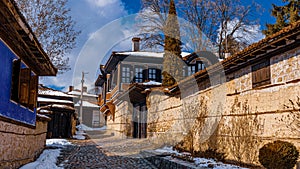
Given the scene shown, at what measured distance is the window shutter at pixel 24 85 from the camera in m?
7.16

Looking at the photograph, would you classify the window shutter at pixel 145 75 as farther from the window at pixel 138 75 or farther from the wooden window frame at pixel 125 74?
the wooden window frame at pixel 125 74

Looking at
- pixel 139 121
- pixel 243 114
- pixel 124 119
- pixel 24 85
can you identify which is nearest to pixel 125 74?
pixel 124 119

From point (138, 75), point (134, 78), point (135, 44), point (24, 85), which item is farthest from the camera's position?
point (135, 44)

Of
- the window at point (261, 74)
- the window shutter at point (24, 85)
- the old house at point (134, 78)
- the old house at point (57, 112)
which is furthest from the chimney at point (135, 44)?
the window at point (261, 74)

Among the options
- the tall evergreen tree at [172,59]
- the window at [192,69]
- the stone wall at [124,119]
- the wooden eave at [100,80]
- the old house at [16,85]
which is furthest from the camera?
the wooden eave at [100,80]

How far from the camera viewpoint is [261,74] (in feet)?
23.4

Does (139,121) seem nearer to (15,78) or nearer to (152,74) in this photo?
(152,74)

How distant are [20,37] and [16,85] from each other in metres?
1.35

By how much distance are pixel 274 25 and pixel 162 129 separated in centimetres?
866

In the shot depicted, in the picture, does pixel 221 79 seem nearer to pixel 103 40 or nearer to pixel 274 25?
pixel 103 40

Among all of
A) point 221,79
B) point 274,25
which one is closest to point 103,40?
point 221,79

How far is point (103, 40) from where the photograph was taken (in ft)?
48.7

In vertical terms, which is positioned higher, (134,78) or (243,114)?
(134,78)

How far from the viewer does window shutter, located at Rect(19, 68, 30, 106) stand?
23.5 feet
